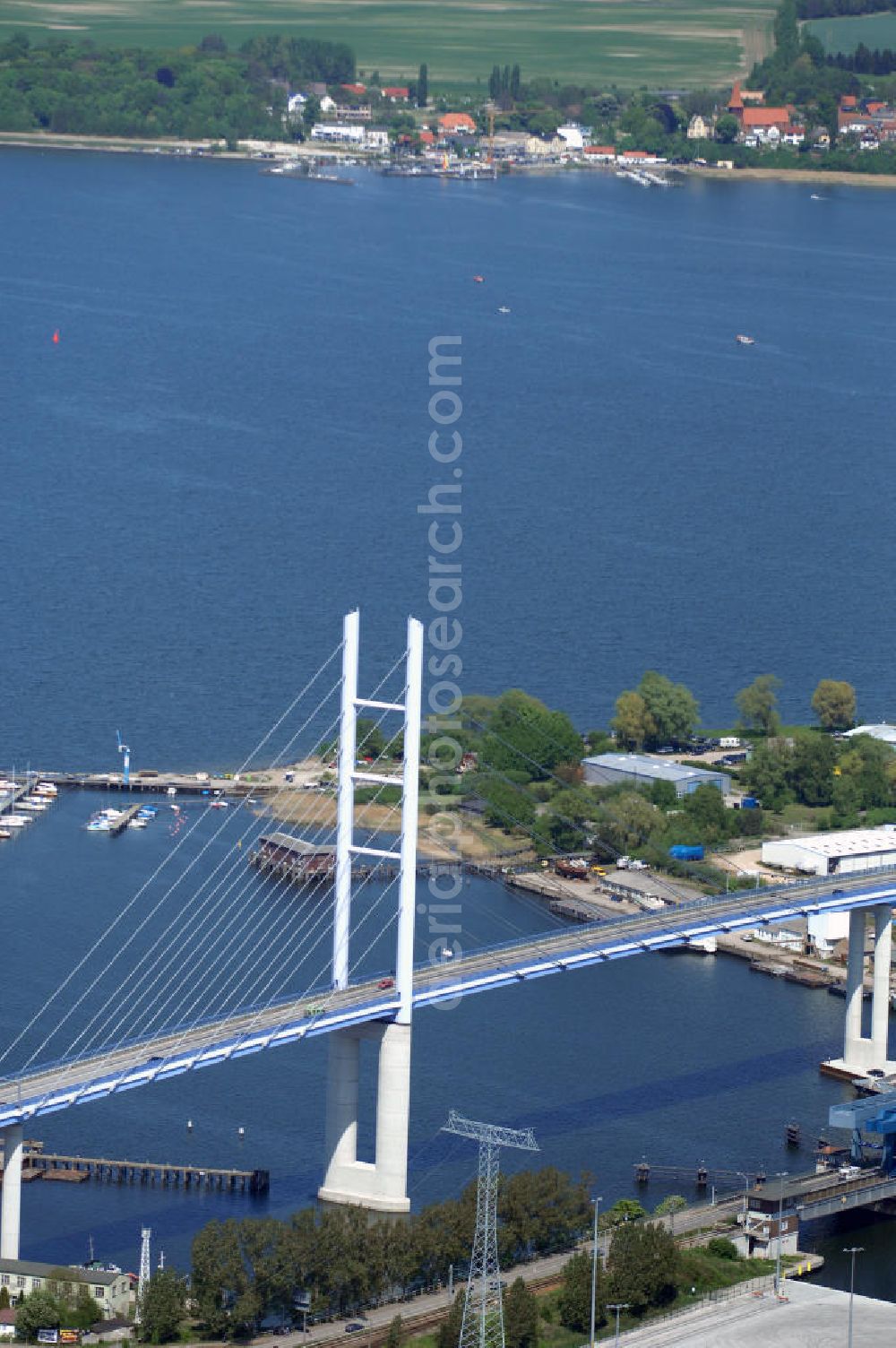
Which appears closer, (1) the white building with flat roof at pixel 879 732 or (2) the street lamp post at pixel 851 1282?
(2) the street lamp post at pixel 851 1282

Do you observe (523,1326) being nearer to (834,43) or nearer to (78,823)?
(78,823)

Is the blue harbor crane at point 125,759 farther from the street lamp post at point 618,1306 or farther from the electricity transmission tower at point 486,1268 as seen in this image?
the street lamp post at point 618,1306

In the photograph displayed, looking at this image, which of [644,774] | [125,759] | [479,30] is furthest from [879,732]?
[479,30]

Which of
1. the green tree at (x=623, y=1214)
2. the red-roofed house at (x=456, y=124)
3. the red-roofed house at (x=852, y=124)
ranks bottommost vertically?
the green tree at (x=623, y=1214)

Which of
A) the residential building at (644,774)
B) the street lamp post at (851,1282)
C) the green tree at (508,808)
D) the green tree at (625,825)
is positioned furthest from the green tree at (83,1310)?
the residential building at (644,774)

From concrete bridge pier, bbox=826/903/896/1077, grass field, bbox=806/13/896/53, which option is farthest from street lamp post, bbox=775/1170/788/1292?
grass field, bbox=806/13/896/53

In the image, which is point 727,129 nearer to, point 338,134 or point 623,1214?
point 338,134

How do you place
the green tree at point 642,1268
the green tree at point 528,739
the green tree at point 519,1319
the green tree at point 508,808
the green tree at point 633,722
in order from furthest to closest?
1. the green tree at point 633,722
2. the green tree at point 528,739
3. the green tree at point 508,808
4. the green tree at point 642,1268
5. the green tree at point 519,1319
